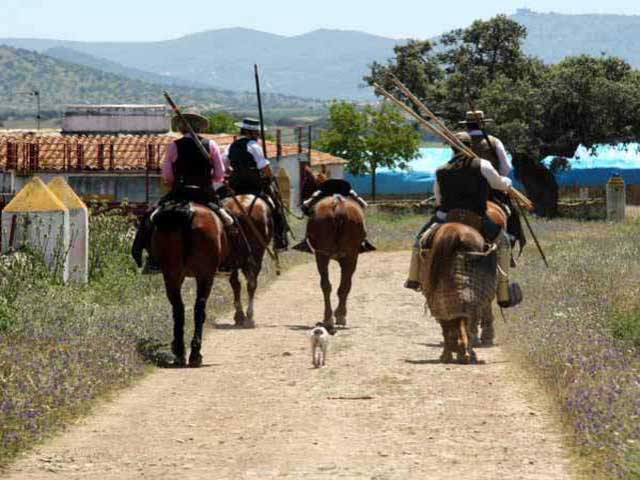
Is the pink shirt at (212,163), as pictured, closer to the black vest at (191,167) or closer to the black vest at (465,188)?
the black vest at (191,167)

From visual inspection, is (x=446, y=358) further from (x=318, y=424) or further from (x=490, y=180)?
(x=318, y=424)

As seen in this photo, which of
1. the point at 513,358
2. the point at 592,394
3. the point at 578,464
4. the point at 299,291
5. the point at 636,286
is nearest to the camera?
the point at 578,464

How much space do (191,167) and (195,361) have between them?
7.25 ft

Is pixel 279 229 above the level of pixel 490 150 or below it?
below

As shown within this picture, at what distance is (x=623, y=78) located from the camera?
66.2 meters

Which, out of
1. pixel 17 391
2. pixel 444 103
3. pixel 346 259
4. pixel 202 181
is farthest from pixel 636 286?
pixel 444 103

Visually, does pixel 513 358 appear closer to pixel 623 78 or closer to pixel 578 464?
pixel 578 464

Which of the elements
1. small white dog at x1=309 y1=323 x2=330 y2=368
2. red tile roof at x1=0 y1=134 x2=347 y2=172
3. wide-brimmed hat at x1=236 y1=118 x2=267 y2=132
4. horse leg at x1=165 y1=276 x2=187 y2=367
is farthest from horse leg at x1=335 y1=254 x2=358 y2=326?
red tile roof at x1=0 y1=134 x2=347 y2=172

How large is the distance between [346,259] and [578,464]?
34.5ft

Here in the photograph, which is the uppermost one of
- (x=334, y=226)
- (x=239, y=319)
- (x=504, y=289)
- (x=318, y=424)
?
(x=334, y=226)

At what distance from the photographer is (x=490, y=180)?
1641cm

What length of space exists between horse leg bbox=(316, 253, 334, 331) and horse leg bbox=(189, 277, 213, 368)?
2984 millimetres

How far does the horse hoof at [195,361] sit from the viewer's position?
15.2 meters

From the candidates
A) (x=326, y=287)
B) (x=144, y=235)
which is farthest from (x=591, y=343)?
(x=326, y=287)
